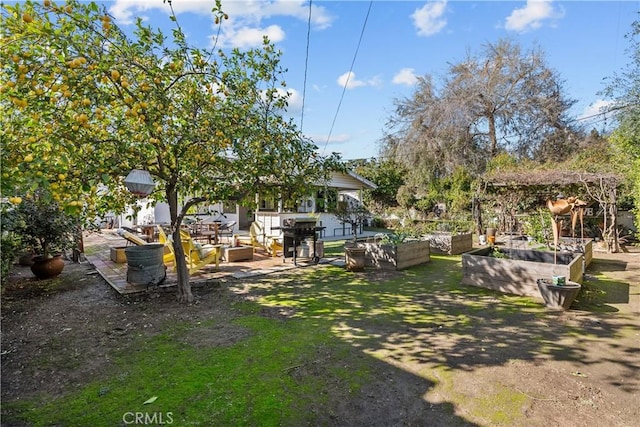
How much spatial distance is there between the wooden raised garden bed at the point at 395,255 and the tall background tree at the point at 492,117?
40.3ft

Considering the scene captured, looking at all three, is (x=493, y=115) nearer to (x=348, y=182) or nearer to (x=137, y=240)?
(x=348, y=182)

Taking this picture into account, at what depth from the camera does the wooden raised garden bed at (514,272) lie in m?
5.75

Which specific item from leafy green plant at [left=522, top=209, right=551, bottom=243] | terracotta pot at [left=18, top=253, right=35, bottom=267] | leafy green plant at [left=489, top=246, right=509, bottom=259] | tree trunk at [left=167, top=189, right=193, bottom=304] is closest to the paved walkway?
tree trunk at [left=167, top=189, right=193, bottom=304]

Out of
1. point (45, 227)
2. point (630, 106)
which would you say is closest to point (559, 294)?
point (630, 106)

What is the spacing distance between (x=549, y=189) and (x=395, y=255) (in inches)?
380

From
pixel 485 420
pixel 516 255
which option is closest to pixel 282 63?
pixel 485 420

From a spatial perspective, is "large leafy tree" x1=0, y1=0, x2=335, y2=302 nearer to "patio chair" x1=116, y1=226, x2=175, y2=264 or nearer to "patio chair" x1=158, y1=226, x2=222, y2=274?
"patio chair" x1=158, y1=226, x2=222, y2=274

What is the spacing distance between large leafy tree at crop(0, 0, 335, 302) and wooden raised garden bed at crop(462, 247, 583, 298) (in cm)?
367

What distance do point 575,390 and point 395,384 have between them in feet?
5.24

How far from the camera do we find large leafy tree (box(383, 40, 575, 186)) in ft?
64.1

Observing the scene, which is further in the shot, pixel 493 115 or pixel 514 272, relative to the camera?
pixel 493 115

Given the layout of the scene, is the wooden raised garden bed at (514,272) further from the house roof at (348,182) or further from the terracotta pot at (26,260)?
the terracotta pot at (26,260)

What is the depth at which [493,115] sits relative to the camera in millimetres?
20047

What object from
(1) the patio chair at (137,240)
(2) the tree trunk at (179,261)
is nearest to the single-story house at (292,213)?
(1) the patio chair at (137,240)
